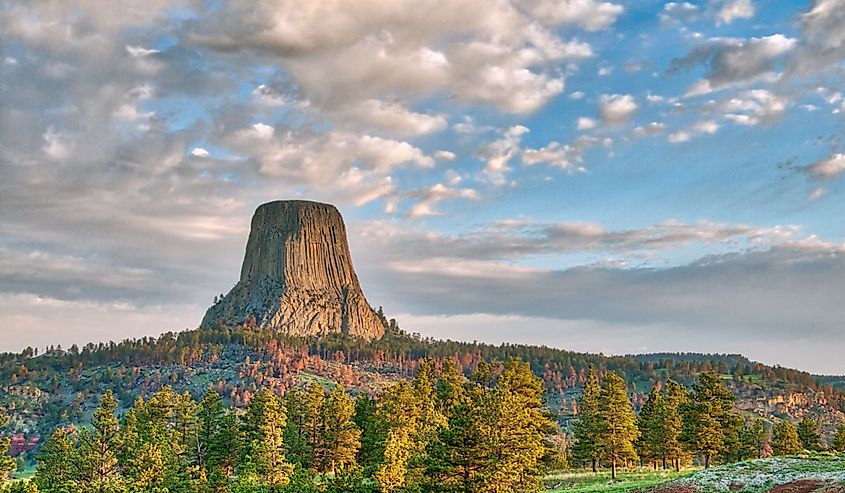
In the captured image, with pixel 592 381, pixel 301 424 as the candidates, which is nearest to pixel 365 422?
pixel 301 424

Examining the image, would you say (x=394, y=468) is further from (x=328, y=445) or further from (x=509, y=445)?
(x=328, y=445)

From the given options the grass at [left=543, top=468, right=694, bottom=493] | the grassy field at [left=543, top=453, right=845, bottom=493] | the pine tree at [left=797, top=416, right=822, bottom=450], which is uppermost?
the grassy field at [left=543, top=453, right=845, bottom=493]

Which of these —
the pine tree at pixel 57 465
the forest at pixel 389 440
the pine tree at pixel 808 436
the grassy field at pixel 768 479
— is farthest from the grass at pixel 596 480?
the pine tree at pixel 57 465

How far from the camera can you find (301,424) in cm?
9694

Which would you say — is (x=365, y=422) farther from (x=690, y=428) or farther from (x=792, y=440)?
(x=792, y=440)

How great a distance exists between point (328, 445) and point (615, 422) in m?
35.3

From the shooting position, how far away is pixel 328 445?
88562mm

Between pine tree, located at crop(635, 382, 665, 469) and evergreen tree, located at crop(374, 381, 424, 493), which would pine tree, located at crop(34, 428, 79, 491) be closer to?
evergreen tree, located at crop(374, 381, 424, 493)

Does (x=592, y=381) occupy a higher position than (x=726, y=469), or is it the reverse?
(x=592, y=381)

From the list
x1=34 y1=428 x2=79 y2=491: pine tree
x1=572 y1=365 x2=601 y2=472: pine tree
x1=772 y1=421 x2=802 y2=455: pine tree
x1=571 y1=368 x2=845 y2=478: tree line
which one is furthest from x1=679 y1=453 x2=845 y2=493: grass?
x1=34 y1=428 x2=79 y2=491: pine tree

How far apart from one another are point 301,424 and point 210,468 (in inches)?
529

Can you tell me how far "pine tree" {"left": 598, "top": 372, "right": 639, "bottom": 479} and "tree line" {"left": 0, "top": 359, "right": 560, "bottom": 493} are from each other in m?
7.15

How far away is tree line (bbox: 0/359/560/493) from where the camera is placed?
51.9 metres

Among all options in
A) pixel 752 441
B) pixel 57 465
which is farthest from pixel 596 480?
pixel 57 465
